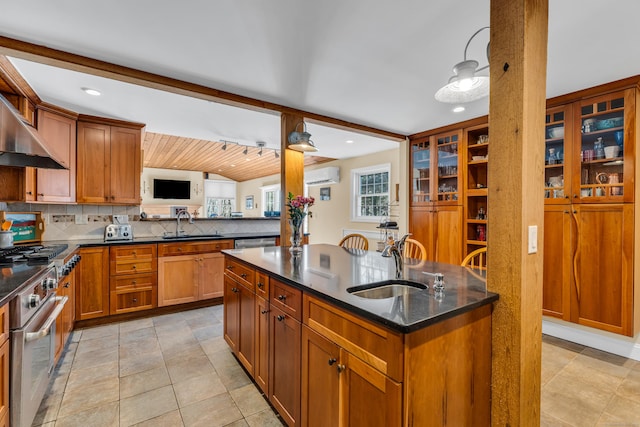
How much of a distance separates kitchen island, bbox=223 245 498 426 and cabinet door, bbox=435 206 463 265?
2080mm

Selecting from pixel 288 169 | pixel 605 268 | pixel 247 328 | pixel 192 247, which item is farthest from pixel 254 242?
pixel 605 268

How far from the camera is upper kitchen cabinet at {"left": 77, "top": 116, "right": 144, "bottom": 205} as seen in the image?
11.4 feet

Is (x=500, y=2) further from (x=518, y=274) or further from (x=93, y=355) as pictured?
(x=93, y=355)

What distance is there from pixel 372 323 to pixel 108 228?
3.60 m

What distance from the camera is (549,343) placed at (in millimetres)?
2914

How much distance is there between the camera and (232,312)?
246cm

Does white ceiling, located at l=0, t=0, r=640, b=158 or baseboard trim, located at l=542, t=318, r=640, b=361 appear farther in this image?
baseboard trim, located at l=542, t=318, r=640, b=361

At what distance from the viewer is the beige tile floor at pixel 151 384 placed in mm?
1831

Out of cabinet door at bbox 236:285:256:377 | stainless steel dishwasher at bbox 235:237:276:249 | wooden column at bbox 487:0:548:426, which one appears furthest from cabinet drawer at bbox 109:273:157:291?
wooden column at bbox 487:0:548:426

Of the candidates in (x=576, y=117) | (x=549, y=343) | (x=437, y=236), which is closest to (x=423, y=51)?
(x=576, y=117)

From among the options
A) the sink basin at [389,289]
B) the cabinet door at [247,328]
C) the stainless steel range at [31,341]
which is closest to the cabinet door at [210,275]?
the cabinet door at [247,328]

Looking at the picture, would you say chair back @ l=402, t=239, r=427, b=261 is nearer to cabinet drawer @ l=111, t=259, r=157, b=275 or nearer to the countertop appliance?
the countertop appliance

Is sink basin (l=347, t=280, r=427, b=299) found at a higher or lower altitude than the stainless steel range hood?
lower

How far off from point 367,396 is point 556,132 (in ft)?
10.9
